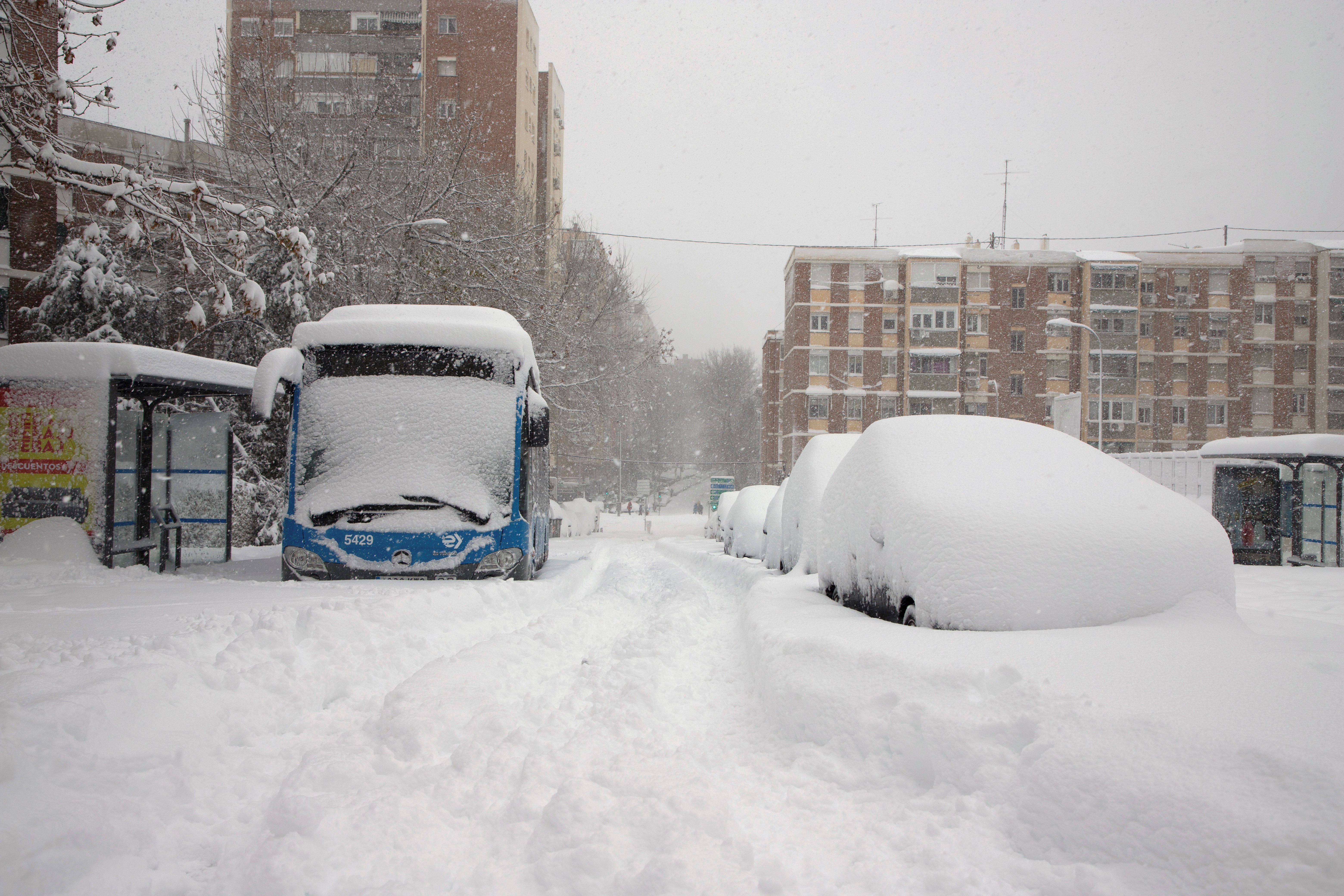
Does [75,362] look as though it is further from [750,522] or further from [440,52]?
[440,52]

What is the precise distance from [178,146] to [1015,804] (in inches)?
1305

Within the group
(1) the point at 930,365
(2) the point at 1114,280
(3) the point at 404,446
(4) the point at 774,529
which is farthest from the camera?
(1) the point at 930,365

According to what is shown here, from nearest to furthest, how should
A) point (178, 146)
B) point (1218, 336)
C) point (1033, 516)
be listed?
point (1033, 516) → point (178, 146) → point (1218, 336)

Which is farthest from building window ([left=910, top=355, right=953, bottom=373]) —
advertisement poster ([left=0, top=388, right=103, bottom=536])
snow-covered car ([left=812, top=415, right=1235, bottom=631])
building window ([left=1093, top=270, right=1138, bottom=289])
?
advertisement poster ([left=0, top=388, right=103, bottom=536])

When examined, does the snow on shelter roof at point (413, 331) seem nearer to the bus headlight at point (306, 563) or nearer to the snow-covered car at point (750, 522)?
the bus headlight at point (306, 563)

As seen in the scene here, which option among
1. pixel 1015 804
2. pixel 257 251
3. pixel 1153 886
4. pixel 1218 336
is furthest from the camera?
pixel 1218 336

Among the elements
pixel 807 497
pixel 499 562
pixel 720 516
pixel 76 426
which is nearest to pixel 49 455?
pixel 76 426

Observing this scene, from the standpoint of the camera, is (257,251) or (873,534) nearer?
(873,534)

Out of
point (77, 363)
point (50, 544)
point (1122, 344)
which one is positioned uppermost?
point (1122, 344)

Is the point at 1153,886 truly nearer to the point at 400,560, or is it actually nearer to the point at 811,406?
the point at 400,560

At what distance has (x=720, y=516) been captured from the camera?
2712 centimetres

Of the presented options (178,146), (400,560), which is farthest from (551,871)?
(178,146)

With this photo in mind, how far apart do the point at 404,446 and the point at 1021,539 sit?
18.1 feet

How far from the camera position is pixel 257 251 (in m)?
17.7
